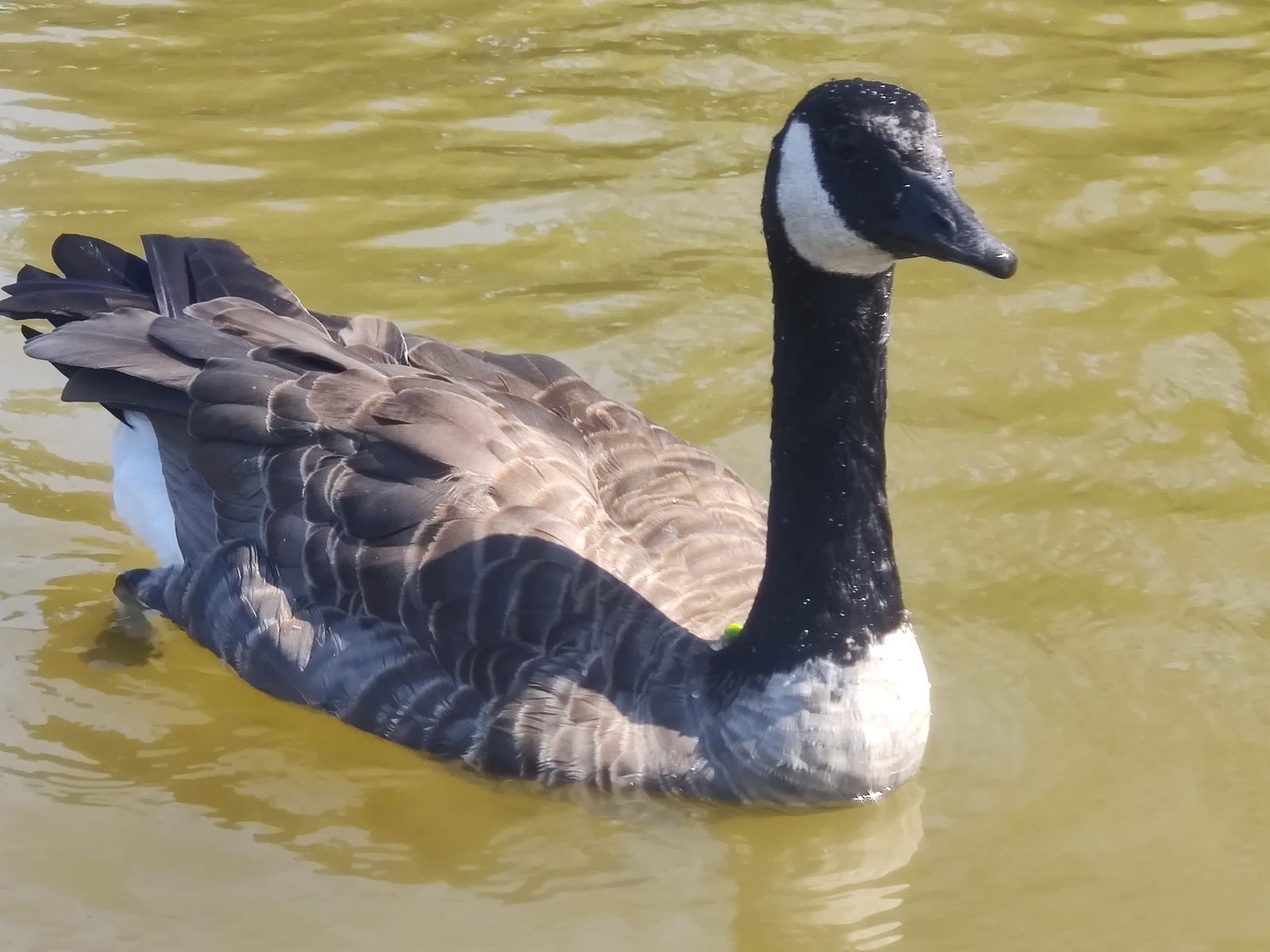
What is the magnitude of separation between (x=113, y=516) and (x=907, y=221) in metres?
4.27

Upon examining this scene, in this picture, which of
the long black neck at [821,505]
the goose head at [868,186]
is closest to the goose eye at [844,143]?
the goose head at [868,186]

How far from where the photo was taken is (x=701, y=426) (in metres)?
8.36

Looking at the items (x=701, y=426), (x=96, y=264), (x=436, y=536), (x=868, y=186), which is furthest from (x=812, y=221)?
(x=96, y=264)

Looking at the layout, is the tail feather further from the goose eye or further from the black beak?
the black beak

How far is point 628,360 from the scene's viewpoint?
8797mm

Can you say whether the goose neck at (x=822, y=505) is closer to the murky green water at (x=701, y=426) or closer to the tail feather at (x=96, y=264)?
the murky green water at (x=701, y=426)

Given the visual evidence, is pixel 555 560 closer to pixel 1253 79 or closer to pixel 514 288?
pixel 514 288

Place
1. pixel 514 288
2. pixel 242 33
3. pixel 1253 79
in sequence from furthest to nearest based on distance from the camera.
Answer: pixel 242 33 → pixel 1253 79 → pixel 514 288

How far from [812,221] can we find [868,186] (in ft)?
0.78

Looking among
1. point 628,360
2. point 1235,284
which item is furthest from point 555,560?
point 1235,284

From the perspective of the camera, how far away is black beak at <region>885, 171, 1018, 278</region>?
512 cm

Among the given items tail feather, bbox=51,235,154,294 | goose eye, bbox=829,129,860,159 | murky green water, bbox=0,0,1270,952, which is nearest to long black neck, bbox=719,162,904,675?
goose eye, bbox=829,129,860,159

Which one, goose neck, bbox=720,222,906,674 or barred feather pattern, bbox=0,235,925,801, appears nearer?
goose neck, bbox=720,222,906,674

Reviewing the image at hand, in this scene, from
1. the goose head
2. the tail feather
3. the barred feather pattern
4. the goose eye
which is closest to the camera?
the goose head
